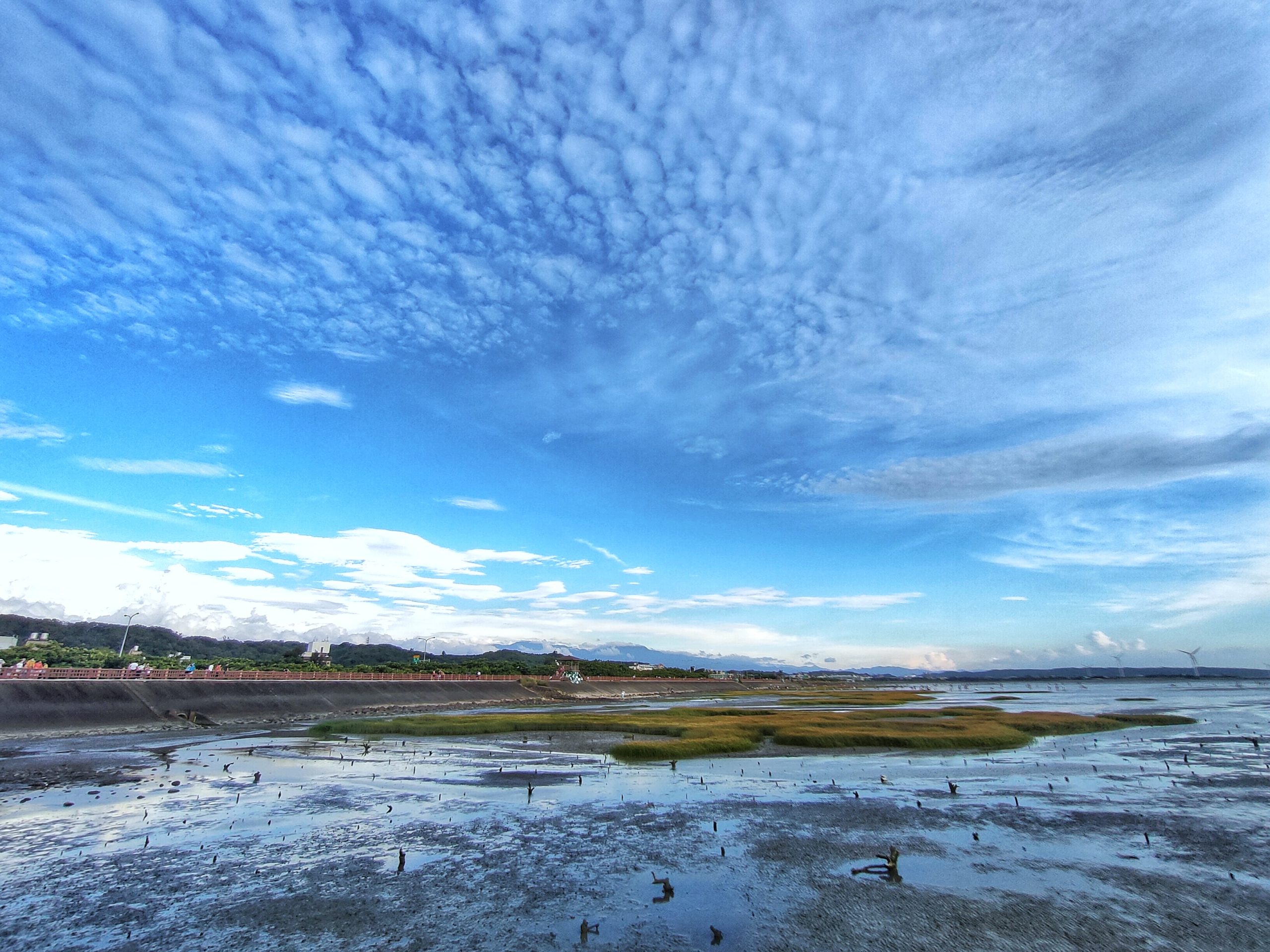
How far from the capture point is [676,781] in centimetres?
3997

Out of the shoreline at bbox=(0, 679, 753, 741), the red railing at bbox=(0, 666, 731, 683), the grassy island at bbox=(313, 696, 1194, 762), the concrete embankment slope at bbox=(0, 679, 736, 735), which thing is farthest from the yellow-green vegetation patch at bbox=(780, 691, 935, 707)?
the red railing at bbox=(0, 666, 731, 683)

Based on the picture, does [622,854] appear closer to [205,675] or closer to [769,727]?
[769,727]

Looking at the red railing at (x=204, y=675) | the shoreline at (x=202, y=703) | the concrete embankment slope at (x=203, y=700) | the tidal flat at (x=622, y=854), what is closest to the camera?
the tidal flat at (x=622, y=854)

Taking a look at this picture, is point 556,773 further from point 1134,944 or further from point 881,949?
point 1134,944

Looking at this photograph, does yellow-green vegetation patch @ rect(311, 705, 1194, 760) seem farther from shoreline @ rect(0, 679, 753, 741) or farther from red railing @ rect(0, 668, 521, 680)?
red railing @ rect(0, 668, 521, 680)

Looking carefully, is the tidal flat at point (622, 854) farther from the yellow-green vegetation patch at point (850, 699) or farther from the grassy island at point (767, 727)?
the yellow-green vegetation patch at point (850, 699)

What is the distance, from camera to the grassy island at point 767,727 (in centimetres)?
5503

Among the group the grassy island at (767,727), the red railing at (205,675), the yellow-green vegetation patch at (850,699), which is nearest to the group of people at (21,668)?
the red railing at (205,675)

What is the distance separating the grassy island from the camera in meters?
55.0

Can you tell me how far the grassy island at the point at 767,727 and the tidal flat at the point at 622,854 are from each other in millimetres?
9528

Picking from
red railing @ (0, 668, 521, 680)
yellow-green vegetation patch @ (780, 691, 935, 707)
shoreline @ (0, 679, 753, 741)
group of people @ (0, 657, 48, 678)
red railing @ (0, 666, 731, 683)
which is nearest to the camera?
shoreline @ (0, 679, 753, 741)

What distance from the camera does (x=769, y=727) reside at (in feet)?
214

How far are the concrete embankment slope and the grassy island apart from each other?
12.1 metres

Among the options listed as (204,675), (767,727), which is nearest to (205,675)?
(204,675)
